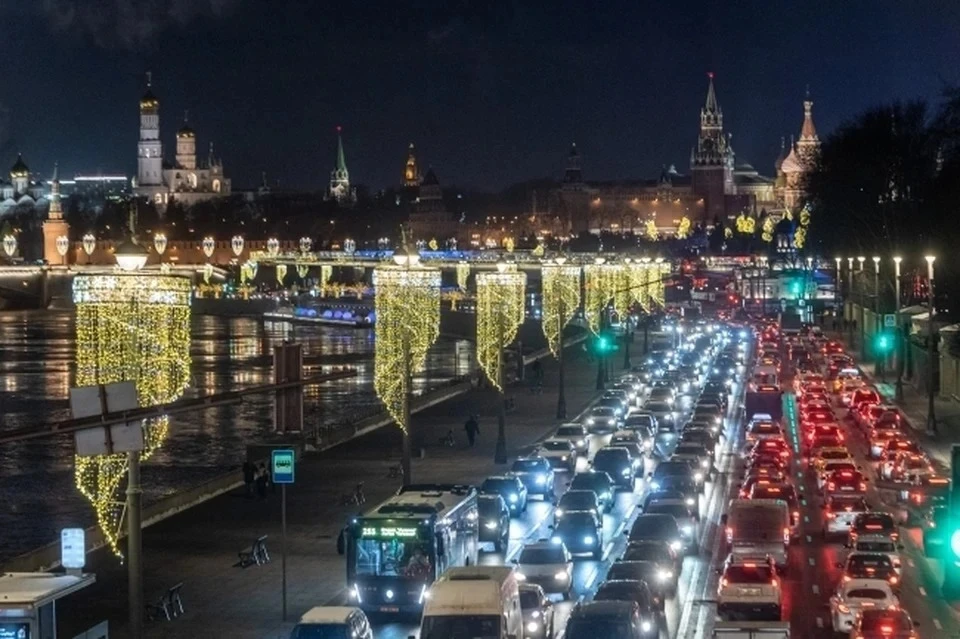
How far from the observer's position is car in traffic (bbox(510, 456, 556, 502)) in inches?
1400

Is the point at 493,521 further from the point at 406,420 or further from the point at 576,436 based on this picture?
the point at 576,436

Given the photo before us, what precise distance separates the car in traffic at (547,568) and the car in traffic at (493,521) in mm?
3451

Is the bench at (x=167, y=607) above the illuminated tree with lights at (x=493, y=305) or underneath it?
underneath

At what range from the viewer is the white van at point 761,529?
26016mm

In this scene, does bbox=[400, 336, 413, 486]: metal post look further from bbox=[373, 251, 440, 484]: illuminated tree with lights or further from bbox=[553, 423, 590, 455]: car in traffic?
bbox=[553, 423, 590, 455]: car in traffic

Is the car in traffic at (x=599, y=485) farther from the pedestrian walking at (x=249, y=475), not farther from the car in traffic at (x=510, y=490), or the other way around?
the pedestrian walking at (x=249, y=475)

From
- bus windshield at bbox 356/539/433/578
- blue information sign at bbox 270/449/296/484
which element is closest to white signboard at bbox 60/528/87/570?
bus windshield at bbox 356/539/433/578

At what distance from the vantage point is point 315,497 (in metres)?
35.6

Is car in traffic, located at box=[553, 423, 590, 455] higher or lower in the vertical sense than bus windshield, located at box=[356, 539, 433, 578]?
lower

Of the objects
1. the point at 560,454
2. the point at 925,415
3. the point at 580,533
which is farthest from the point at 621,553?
the point at 925,415

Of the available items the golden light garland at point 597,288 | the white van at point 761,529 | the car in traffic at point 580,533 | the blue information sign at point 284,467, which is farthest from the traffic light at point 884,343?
the blue information sign at point 284,467

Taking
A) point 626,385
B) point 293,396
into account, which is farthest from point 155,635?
point 626,385

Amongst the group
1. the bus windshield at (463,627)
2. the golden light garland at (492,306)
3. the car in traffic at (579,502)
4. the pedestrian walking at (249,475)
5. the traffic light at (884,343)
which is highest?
the golden light garland at (492,306)

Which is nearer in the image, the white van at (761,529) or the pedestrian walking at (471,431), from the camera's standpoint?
the white van at (761,529)
